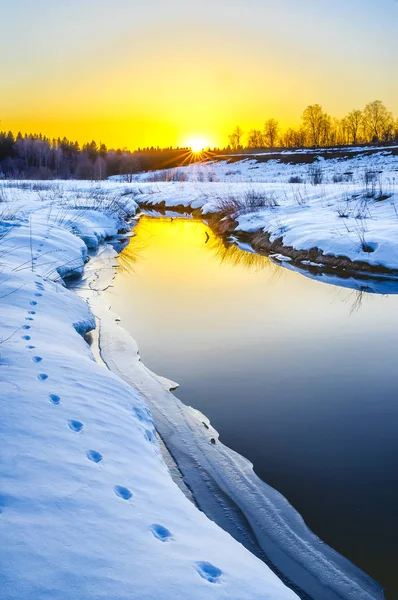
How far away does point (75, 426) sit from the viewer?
112 inches

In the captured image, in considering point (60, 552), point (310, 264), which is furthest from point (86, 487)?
point (310, 264)

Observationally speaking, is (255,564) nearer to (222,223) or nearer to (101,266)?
(101,266)

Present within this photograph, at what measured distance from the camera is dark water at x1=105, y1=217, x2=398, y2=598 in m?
3.29

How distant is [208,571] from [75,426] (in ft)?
4.33

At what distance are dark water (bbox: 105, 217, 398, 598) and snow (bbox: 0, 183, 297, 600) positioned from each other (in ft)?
3.66

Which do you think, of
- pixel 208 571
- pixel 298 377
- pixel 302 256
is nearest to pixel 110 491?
pixel 208 571

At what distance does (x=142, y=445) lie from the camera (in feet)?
9.89

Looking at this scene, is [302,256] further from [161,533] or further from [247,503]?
[161,533]

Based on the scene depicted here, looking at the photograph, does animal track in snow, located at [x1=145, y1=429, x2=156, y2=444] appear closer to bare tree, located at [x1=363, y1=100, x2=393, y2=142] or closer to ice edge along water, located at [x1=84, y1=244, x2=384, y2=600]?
ice edge along water, located at [x1=84, y1=244, x2=384, y2=600]

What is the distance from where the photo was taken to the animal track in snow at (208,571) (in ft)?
5.98

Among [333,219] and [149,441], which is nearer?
[149,441]

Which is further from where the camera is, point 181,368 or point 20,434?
point 181,368

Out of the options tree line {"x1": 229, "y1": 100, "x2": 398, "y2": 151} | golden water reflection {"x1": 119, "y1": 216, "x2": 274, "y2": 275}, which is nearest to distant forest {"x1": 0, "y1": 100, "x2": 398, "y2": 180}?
tree line {"x1": 229, "y1": 100, "x2": 398, "y2": 151}

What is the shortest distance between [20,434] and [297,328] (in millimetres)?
5022
